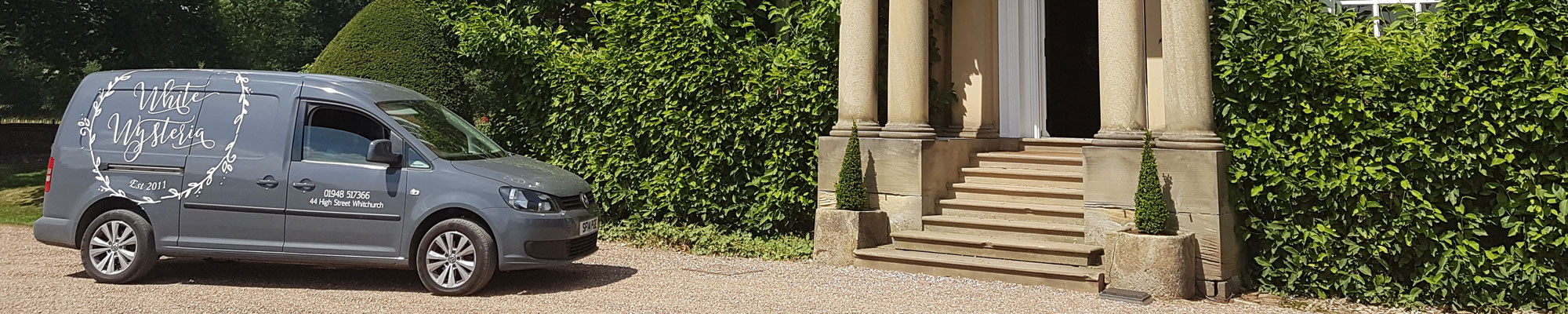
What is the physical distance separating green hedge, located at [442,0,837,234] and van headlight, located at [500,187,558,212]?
10.6 ft

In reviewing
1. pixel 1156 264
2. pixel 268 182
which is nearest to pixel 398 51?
pixel 268 182

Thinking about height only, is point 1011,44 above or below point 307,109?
above

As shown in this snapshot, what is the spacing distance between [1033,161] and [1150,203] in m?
2.41

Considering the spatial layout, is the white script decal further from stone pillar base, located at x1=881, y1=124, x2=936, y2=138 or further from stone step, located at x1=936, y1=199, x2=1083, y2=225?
stone step, located at x1=936, y1=199, x2=1083, y2=225

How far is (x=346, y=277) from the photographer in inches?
303

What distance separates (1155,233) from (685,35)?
5.15 meters

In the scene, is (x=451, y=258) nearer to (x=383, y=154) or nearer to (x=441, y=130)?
(x=383, y=154)

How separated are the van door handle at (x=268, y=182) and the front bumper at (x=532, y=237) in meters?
1.52

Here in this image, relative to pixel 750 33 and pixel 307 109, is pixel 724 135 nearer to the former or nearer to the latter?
pixel 750 33

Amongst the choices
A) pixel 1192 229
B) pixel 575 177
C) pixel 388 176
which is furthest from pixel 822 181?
pixel 388 176

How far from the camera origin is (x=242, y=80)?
7.25m

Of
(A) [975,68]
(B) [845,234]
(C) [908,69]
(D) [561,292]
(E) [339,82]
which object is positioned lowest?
(D) [561,292]

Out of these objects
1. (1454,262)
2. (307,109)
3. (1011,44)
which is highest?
(1011,44)

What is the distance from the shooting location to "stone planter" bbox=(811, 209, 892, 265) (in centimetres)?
862
